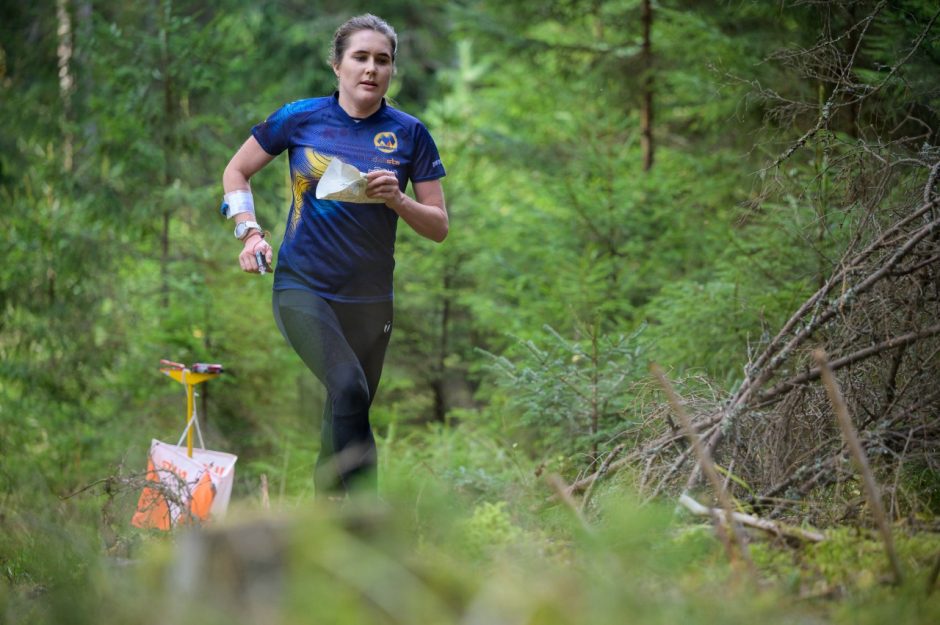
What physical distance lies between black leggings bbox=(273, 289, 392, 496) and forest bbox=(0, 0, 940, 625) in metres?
0.40

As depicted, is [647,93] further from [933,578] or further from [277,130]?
[933,578]

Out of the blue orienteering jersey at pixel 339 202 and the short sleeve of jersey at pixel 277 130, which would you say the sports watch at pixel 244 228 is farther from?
the short sleeve of jersey at pixel 277 130

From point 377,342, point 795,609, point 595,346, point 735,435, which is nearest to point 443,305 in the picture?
point 595,346

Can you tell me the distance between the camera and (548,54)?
434 inches

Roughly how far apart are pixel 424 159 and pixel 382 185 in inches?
24.7

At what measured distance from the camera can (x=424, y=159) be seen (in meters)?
4.69

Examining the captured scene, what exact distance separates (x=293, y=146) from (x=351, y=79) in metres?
0.44

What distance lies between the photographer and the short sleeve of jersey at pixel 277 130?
4605 millimetres

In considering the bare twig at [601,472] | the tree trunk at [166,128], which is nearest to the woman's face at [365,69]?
the bare twig at [601,472]

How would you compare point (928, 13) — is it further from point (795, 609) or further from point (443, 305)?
point (443, 305)

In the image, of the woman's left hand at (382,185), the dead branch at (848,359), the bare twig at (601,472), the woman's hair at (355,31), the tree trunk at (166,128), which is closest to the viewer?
the dead branch at (848,359)

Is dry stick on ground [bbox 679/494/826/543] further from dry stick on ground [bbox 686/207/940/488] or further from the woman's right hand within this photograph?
the woman's right hand

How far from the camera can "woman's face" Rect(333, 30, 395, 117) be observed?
446 cm

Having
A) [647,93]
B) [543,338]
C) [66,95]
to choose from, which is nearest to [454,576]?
[543,338]
